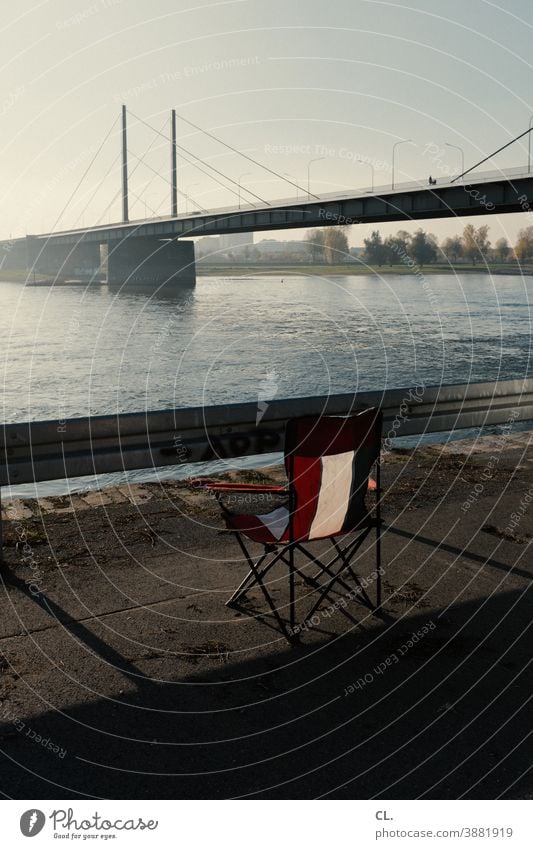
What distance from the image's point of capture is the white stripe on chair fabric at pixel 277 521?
198 inches

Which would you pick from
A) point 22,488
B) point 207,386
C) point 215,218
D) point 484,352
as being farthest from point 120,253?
point 22,488

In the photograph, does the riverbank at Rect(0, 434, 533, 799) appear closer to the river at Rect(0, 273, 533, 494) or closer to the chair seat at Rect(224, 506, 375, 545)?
the chair seat at Rect(224, 506, 375, 545)

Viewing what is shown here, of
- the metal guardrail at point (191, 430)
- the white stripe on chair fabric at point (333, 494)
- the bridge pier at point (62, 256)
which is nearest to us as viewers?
the white stripe on chair fabric at point (333, 494)

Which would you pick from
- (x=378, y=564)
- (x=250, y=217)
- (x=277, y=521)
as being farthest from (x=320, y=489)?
(x=250, y=217)

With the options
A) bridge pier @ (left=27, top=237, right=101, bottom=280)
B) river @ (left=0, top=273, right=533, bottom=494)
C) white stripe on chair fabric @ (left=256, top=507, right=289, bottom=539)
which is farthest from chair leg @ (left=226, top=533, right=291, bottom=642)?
bridge pier @ (left=27, top=237, right=101, bottom=280)

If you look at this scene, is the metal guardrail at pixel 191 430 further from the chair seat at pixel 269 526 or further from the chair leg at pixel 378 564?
the chair leg at pixel 378 564

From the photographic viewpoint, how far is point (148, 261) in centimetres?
6931

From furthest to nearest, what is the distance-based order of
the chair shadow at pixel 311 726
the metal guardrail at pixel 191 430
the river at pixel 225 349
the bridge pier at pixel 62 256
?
the bridge pier at pixel 62 256, the river at pixel 225 349, the metal guardrail at pixel 191 430, the chair shadow at pixel 311 726

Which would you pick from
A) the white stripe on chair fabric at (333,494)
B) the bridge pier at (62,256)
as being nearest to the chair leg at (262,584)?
the white stripe on chair fabric at (333,494)

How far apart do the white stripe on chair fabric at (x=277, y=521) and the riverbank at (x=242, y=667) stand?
510mm

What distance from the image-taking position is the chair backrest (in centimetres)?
497

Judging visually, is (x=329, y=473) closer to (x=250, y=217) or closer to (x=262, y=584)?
(x=262, y=584)

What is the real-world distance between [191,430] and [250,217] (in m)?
39.9

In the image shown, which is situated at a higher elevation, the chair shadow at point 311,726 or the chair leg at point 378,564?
the chair leg at point 378,564
